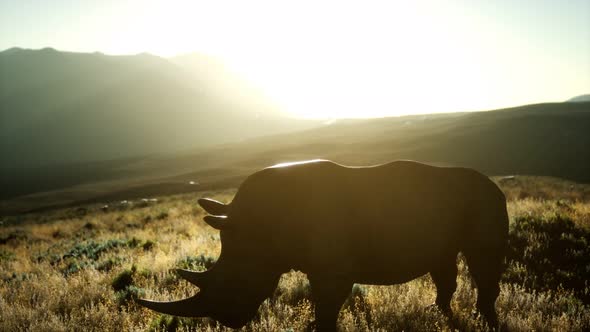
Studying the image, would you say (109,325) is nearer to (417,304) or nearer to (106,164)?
(417,304)

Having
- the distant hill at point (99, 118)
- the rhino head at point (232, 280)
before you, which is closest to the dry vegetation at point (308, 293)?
the rhino head at point (232, 280)

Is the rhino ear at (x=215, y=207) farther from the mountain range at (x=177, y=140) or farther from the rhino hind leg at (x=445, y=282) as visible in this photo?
the mountain range at (x=177, y=140)

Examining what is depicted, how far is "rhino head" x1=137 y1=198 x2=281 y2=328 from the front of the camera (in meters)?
3.31

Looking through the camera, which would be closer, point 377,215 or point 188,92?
point 377,215

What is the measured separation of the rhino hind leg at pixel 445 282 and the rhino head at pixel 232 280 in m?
2.24

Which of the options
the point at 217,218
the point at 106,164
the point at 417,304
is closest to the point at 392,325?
the point at 417,304

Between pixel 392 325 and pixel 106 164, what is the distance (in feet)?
366

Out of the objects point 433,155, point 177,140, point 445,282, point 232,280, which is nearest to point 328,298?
point 232,280

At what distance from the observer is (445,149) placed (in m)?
60.9

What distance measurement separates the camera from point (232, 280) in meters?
3.39

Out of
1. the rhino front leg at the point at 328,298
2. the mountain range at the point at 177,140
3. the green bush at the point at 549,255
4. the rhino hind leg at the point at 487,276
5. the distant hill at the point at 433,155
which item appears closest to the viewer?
the rhino front leg at the point at 328,298

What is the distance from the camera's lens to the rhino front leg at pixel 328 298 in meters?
3.36

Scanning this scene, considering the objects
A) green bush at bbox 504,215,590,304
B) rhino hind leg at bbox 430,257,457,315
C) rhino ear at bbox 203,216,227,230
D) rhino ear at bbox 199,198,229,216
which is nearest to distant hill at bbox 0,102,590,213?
green bush at bbox 504,215,590,304

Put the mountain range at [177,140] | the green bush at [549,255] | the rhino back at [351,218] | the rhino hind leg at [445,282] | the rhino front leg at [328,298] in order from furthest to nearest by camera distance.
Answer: the mountain range at [177,140] → the green bush at [549,255] → the rhino hind leg at [445,282] → the rhino back at [351,218] → the rhino front leg at [328,298]
